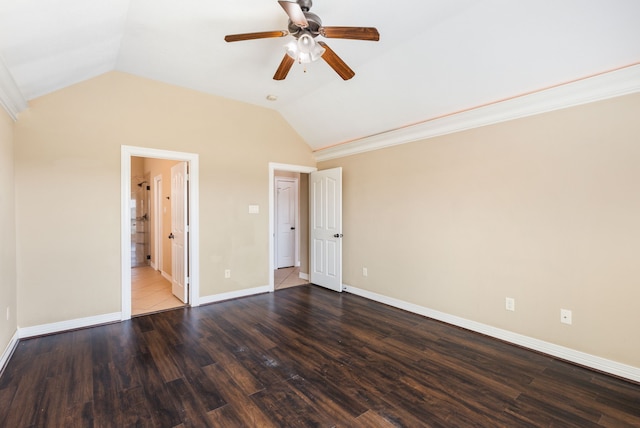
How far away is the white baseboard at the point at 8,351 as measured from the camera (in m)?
2.54

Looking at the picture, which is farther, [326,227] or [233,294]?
[326,227]

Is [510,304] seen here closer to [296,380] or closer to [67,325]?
[296,380]

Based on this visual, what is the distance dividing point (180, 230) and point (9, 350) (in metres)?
2.12

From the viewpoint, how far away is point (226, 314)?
3.84 m

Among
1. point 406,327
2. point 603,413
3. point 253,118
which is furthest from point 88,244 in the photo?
point 603,413

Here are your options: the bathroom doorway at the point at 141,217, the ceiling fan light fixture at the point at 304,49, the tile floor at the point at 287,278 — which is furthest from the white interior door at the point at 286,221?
the ceiling fan light fixture at the point at 304,49

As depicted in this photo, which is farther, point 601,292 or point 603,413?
point 601,292

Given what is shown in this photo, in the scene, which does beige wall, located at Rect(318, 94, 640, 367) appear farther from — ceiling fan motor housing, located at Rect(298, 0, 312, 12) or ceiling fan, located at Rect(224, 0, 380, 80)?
ceiling fan motor housing, located at Rect(298, 0, 312, 12)

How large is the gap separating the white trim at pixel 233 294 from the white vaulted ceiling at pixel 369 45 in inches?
119

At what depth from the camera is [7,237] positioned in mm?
2744

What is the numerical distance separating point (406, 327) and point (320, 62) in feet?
10.6

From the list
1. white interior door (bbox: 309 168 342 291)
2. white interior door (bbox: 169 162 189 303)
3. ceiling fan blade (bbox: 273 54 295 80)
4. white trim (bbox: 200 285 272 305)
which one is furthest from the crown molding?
white interior door (bbox: 309 168 342 291)

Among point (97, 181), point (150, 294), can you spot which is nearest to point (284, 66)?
point (97, 181)

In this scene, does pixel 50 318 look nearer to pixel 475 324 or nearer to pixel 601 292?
pixel 475 324
